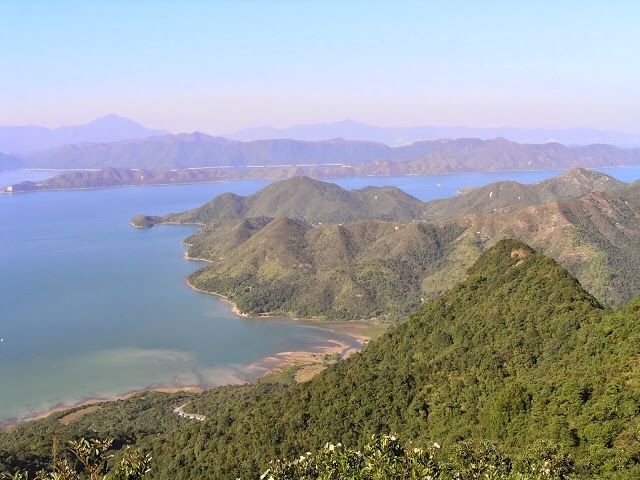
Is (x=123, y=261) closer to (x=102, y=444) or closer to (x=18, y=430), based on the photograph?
(x=18, y=430)

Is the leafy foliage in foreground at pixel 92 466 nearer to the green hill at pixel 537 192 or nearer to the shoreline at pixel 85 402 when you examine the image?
the shoreline at pixel 85 402

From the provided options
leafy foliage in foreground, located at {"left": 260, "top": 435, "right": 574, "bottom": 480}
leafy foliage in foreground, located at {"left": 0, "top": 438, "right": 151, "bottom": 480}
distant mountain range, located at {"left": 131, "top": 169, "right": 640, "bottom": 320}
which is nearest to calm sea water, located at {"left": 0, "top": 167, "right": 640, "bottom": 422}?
distant mountain range, located at {"left": 131, "top": 169, "right": 640, "bottom": 320}

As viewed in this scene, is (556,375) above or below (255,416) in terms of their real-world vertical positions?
above

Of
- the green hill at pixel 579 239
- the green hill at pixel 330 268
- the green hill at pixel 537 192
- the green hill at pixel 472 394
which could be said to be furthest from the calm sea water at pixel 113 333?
the green hill at pixel 537 192

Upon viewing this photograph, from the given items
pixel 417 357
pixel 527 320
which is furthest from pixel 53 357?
pixel 527 320

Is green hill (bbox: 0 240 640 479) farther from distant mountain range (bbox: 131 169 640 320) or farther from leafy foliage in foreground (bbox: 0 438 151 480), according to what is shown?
distant mountain range (bbox: 131 169 640 320)

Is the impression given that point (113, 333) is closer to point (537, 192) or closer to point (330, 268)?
point (330, 268)

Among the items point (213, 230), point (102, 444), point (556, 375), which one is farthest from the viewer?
point (213, 230)

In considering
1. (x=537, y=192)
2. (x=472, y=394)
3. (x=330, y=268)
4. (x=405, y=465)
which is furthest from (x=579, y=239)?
(x=405, y=465)
